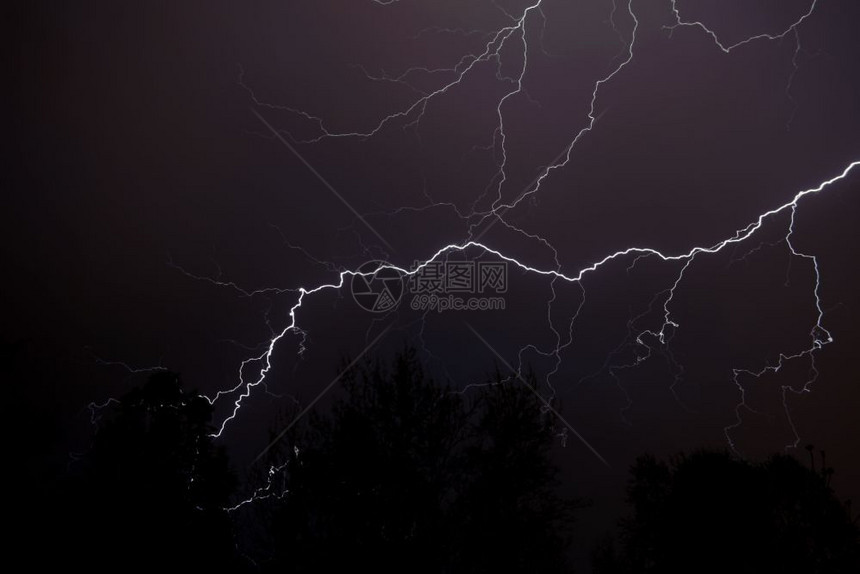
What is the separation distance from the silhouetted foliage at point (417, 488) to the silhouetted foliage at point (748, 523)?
8.09 feet

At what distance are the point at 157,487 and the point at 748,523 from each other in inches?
341

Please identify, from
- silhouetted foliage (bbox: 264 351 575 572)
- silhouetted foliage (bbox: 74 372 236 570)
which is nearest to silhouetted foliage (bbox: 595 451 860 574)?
silhouetted foliage (bbox: 264 351 575 572)

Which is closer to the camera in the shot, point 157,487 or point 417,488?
point 417,488

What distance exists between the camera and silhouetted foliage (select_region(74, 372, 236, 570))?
736 cm

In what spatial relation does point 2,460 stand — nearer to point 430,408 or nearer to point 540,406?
point 430,408

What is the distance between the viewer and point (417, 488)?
19.1 ft

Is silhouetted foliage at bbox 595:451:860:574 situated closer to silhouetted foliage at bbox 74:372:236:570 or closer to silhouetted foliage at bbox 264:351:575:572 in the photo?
silhouetted foliage at bbox 264:351:575:572

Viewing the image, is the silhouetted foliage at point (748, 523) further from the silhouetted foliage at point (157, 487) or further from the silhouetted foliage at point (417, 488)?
the silhouetted foliage at point (157, 487)

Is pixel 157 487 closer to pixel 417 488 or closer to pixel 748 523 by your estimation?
pixel 417 488

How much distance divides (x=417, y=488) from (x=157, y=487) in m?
4.52

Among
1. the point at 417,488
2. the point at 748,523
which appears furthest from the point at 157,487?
the point at 748,523

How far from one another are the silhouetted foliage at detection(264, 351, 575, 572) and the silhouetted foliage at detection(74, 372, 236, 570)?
251 cm

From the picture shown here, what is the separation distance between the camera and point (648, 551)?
9320 mm

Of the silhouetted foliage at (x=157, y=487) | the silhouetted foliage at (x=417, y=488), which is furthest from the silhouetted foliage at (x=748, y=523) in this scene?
the silhouetted foliage at (x=157, y=487)
